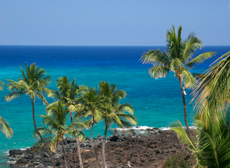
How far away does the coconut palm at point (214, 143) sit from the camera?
8.21 m

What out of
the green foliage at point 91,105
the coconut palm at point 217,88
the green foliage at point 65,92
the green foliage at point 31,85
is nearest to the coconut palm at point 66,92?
the green foliage at point 65,92

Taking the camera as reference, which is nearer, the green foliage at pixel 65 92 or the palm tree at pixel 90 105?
the palm tree at pixel 90 105

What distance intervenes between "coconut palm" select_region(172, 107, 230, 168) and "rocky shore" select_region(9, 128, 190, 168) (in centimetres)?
1879

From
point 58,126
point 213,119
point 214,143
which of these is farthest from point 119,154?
point 213,119

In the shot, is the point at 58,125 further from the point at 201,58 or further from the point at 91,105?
the point at 201,58

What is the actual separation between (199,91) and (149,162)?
22.9 metres

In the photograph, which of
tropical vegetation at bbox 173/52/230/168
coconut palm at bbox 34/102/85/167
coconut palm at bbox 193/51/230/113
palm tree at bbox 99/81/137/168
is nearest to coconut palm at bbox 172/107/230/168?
tropical vegetation at bbox 173/52/230/168

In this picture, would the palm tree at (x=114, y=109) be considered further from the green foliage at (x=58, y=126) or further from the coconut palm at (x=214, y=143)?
the coconut palm at (x=214, y=143)

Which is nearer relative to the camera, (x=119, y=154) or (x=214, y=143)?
(x=214, y=143)

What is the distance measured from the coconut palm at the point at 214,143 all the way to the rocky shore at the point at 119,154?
18790 mm

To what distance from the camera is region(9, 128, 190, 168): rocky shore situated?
28.9m

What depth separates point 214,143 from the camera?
8320 mm

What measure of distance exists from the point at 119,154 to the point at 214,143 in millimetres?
23522
